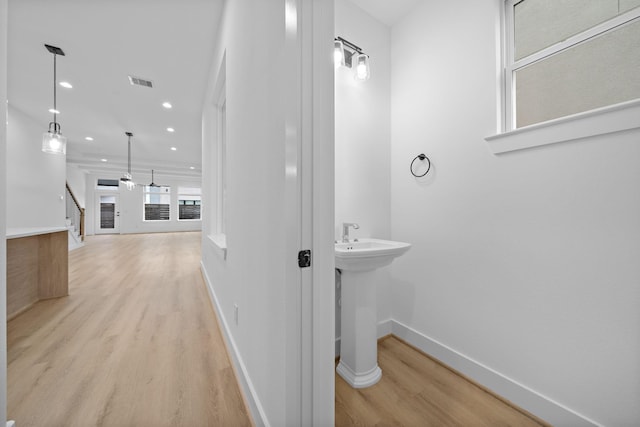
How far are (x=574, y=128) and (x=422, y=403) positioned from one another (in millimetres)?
1666

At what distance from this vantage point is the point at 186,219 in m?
11.9

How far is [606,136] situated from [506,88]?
619mm

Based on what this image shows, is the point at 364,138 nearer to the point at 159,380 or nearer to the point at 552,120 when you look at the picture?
the point at 552,120

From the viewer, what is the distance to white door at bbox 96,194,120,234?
10031 millimetres

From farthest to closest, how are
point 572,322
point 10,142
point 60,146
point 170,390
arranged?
1. point 10,142
2. point 60,146
3. point 170,390
4. point 572,322

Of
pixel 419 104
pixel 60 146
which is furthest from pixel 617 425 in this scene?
pixel 60 146

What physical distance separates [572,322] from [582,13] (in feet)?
5.19

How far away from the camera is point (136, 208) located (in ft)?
34.8

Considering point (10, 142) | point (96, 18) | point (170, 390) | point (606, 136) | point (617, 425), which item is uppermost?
point (96, 18)

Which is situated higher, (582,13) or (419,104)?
(582,13)

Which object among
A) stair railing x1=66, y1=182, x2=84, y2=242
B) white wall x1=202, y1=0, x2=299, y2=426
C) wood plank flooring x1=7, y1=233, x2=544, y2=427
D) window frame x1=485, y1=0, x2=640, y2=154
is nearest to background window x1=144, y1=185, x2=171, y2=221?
stair railing x1=66, y1=182, x2=84, y2=242

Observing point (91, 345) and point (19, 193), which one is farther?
point (19, 193)

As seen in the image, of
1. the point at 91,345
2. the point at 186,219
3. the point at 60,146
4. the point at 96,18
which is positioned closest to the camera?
the point at 91,345

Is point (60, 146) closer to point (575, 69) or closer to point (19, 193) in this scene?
point (19, 193)
